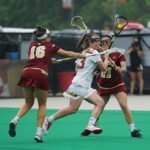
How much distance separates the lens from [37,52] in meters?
14.5

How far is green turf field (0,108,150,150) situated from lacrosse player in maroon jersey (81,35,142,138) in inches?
19.5

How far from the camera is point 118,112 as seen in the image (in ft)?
70.6

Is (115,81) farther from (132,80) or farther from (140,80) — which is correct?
(132,80)

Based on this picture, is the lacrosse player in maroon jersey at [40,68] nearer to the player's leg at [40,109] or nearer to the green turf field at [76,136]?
the player's leg at [40,109]

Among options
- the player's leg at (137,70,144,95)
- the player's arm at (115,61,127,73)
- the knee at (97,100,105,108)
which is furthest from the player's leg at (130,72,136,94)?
the knee at (97,100,105,108)

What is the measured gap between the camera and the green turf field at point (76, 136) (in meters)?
14.0

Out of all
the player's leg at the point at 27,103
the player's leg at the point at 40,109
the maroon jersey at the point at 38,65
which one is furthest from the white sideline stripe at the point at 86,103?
the maroon jersey at the point at 38,65

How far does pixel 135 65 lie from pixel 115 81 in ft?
45.7

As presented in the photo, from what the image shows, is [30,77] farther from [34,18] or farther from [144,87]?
[34,18]

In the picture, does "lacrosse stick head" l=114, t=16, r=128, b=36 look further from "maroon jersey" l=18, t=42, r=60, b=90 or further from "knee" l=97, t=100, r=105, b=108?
"maroon jersey" l=18, t=42, r=60, b=90

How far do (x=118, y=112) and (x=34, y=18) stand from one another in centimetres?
5441

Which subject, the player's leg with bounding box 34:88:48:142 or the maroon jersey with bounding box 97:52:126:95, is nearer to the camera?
the player's leg with bounding box 34:88:48:142

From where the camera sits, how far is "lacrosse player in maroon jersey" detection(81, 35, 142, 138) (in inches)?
607

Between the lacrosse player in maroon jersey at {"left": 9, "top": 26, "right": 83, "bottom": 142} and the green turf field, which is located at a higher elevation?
the lacrosse player in maroon jersey at {"left": 9, "top": 26, "right": 83, "bottom": 142}
